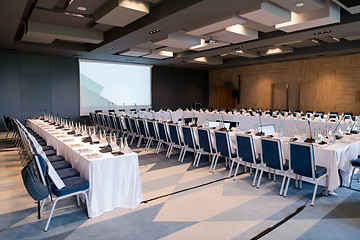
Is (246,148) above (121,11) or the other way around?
the other way around

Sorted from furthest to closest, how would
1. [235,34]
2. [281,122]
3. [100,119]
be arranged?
1. [100,119]
2. [281,122]
3. [235,34]

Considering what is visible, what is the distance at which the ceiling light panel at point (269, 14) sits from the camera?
19.3 ft

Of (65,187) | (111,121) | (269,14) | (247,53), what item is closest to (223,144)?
(65,187)

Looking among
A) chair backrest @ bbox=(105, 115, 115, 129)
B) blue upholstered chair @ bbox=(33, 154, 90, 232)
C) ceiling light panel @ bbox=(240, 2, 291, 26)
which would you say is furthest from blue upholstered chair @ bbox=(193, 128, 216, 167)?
chair backrest @ bbox=(105, 115, 115, 129)

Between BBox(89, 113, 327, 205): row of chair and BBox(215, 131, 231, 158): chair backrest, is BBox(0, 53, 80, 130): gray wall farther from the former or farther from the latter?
BBox(215, 131, 231, 158): chair backrest

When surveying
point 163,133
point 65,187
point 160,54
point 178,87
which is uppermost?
point 160,54

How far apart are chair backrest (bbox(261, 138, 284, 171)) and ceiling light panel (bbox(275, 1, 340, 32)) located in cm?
416

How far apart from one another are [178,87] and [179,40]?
937cm

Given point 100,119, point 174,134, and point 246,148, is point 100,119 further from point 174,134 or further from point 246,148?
point 246,148

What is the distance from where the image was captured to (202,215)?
369 centimetres

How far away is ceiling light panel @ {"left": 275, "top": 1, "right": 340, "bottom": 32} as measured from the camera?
21.2 feet

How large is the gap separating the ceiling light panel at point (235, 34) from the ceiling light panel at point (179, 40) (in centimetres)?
96

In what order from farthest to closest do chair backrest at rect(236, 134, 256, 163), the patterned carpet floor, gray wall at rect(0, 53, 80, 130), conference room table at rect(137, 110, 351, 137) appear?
gray wall at rect(0, 53, 80, 130), conference room table at rect(137, 110, 351, 137), chair backrest at rect(236, 134, 256, 163), the patterned carpet floor

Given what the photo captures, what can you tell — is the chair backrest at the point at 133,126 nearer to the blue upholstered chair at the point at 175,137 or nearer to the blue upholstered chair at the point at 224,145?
the blue upholstered chair at the point at 175,137
